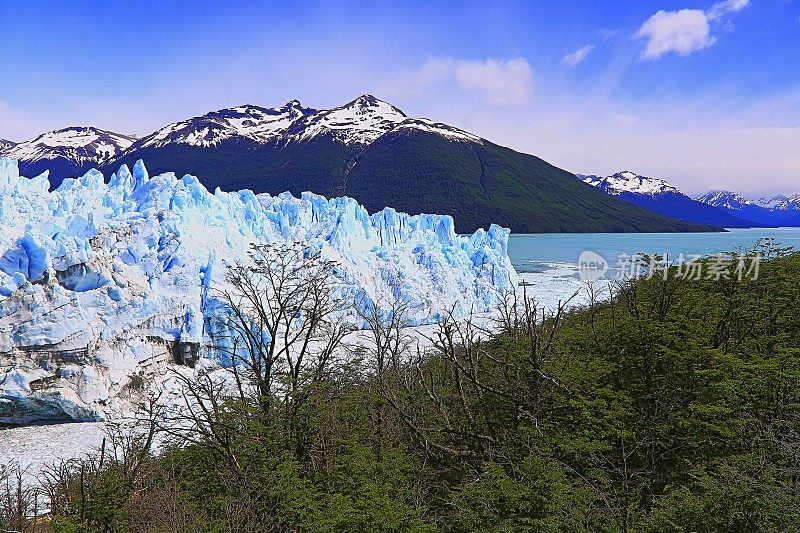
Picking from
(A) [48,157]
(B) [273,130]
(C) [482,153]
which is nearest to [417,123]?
(C) [482,153]

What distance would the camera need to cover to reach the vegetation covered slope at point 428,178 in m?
109

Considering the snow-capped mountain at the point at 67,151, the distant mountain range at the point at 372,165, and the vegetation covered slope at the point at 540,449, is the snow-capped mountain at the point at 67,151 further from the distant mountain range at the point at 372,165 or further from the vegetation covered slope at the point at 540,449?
the vegetation covered slope at the point at 540,449

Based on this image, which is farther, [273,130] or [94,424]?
[273,130]

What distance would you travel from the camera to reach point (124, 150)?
503ft

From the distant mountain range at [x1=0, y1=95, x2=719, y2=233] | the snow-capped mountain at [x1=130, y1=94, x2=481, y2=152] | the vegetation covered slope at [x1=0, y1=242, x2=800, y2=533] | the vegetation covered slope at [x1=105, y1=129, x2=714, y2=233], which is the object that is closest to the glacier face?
the vegetation covered slope at [x1=0, y1=242, x2=800, y2=533]

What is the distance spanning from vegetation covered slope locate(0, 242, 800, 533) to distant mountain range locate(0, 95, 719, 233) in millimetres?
90661

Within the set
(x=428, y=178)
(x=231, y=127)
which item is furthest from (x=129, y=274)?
(x=231, y=127)

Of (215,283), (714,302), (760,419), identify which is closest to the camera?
(760,419)

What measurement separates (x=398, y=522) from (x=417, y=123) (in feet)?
501

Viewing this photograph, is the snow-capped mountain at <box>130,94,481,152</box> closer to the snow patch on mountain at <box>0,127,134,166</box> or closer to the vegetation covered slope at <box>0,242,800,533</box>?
the snow patch on mountain at <box>0,127,134,166</box>

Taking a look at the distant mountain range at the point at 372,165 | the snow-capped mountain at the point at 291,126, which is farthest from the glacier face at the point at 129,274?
the snow-capped mountain at the point at 291,126

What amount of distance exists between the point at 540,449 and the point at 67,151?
168 metres

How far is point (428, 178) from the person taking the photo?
12094 centimetres

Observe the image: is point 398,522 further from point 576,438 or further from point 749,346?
point 749,346
